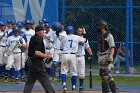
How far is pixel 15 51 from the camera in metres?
19.5

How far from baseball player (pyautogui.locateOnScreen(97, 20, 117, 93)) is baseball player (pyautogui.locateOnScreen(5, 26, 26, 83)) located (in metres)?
6.45

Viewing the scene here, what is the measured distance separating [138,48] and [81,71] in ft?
34.4

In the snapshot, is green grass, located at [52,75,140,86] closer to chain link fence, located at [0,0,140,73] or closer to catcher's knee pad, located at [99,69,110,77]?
chain link fence, located at [0,0,140,73]

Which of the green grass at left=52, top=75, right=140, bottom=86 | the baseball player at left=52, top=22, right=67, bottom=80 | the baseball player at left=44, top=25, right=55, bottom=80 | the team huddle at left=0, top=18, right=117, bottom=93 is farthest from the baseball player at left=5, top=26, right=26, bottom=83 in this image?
the green grass at left=52, top=75, right=140, bottom=86

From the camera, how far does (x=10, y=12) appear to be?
22.6 meters

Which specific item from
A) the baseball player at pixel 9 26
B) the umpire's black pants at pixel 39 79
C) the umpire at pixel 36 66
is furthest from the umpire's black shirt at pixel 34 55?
the baseball player at pixel 9 26

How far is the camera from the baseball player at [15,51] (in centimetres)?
1934

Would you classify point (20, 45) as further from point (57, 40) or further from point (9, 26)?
point (9, 26)

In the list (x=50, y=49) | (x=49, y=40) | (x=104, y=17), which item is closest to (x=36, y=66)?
(x=49, y=40)

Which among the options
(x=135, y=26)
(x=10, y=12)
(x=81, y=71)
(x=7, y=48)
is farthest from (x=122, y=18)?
(x=81, y=71)

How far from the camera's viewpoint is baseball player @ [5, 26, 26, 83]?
63.5ft

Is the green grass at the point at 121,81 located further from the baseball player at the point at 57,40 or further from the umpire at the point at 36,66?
the umpire at the point at 36,66

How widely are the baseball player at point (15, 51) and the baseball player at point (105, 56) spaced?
6.45 m

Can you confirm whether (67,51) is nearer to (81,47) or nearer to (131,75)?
(81,47)
